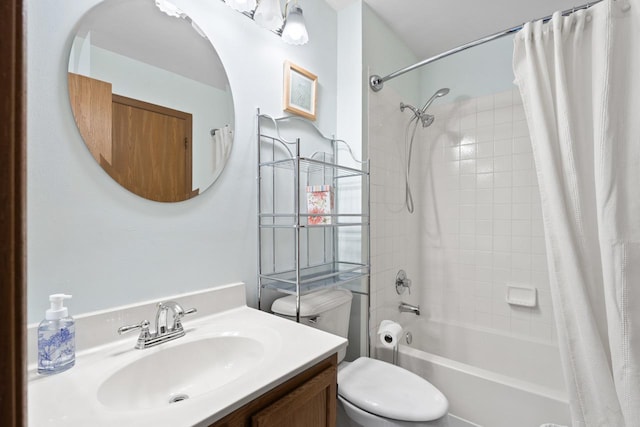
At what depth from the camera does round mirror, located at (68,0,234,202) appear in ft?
2.64

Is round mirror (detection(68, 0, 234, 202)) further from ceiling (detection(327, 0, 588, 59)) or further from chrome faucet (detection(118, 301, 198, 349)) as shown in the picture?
ceiling (detection(327, 0, 588, 59))

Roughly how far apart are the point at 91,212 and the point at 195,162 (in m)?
0.34

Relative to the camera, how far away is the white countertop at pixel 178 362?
1.76ft

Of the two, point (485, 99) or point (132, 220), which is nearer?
point (132, 220)

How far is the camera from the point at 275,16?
3.68 feet

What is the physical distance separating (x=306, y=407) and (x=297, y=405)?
5cm

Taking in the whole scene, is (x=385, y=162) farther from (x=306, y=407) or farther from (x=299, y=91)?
(x=306, y=407)

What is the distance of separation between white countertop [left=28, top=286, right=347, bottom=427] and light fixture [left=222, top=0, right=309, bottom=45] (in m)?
1.11

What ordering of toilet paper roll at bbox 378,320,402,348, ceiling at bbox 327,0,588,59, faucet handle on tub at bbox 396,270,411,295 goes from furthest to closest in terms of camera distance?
faucet handle on tub at bbox 396,270,411,295 < ceiling at bbox 327,0,588,59 < toilet paper roll at bbox 378,320,402,348

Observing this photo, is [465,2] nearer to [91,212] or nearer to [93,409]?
[91,212]

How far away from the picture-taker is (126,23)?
2.89 ft

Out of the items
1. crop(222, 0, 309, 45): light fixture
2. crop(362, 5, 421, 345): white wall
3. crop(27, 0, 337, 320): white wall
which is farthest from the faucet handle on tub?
crop(222, 0, 309, 45): light fixture

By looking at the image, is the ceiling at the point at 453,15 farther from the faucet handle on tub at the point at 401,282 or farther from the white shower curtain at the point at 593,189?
the faucet handle on tub at the point at 401,282
